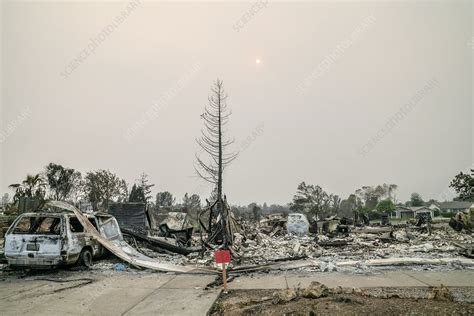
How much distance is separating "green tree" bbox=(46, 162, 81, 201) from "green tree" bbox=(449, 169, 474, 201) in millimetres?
41365

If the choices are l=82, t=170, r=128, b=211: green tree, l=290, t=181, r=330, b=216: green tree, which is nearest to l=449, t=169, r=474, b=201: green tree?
l=290, t=181, r=330, b=216: green tree

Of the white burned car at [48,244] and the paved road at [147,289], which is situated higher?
the white burned car at [48,244]

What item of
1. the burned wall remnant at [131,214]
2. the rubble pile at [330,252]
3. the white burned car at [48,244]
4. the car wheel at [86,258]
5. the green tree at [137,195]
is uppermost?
the green tree at [137,195]

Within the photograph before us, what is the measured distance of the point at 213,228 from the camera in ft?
55.6

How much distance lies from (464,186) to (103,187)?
127 ft

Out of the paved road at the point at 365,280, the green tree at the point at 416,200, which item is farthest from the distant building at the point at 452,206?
the paved road at the point at 365,280

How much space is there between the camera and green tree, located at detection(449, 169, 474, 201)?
1459 inches

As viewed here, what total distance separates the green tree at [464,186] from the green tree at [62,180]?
41.4 metres

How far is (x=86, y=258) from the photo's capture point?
10750 millimetres

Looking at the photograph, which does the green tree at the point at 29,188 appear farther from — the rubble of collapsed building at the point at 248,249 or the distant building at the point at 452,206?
the distant building at the point at 452,206

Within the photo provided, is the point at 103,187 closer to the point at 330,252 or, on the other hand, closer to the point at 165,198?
the point at 165,198

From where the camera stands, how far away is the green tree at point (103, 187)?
115 feet

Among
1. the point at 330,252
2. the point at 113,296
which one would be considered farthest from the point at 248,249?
the point at 113,296

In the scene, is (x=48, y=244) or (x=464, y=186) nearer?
(x=48, y=244)
